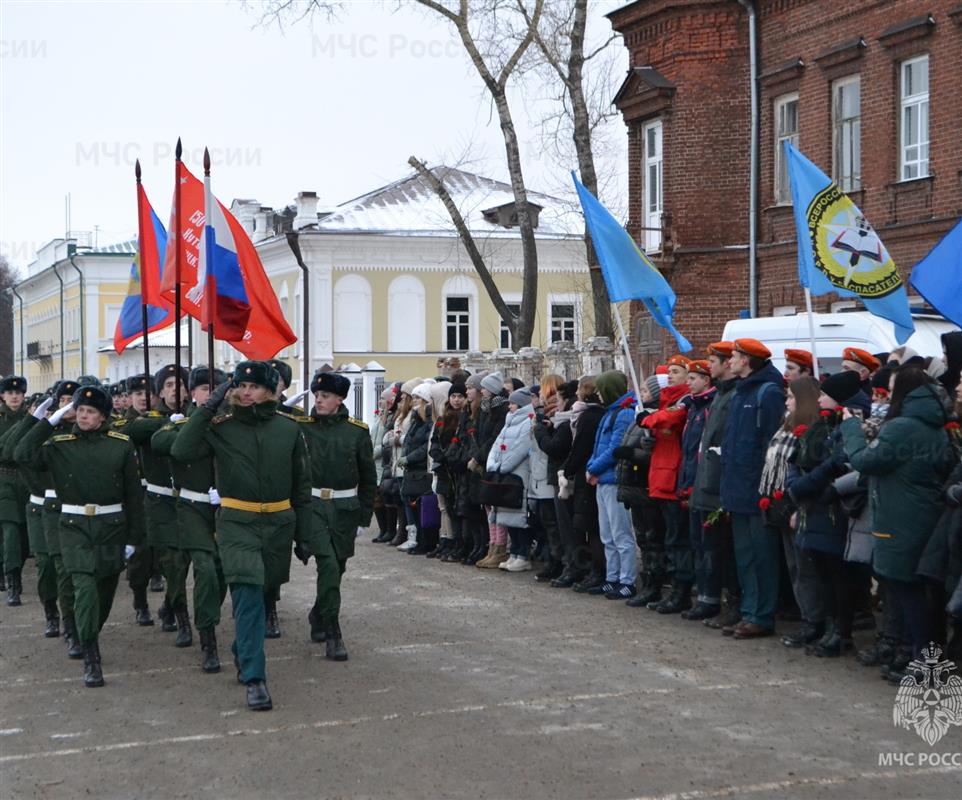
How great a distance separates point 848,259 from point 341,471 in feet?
13.6

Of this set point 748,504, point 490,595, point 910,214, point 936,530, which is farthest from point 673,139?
point 936,530

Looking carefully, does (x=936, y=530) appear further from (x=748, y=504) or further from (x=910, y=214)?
(x=910, y=214)

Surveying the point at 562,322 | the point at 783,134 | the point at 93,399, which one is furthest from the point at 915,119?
the point at 562,322

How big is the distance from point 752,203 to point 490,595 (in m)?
14.1

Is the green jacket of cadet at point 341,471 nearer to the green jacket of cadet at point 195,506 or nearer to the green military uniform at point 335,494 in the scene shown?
the green military uniform at point 335,494

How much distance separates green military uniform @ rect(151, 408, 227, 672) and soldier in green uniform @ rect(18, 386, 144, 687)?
31cm

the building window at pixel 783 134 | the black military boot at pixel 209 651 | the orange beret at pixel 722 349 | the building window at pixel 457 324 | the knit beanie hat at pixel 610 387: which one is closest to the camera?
the black military boot at pixel 209 651

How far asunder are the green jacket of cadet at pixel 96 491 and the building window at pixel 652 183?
18.3 m

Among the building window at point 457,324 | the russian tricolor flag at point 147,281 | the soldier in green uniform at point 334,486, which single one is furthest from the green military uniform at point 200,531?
the building window at point 457,324

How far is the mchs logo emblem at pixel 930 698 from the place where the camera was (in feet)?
24.6

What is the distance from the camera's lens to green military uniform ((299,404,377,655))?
9781 mm

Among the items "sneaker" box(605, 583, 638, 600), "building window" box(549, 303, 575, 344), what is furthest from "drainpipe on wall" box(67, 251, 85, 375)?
"sneaker" box(605, 583, 638, 600)

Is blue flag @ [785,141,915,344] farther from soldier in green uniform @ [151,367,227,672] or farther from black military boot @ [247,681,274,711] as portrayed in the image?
black military boot @ [247,681,274,711]

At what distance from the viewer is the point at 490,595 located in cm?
1255
